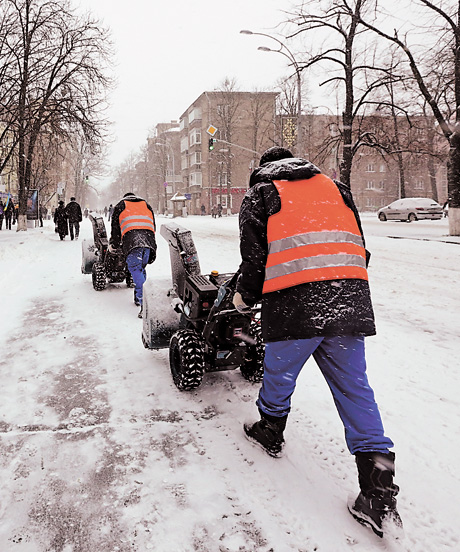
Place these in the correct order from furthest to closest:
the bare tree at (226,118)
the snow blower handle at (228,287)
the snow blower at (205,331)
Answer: the bare tree at (226,118) → the snow blower at (205,331) → the snow blower handle at (228,287)

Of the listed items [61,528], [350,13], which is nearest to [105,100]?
[350,13]

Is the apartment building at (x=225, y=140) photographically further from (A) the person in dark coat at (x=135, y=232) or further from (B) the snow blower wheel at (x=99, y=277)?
(A) the person in dark coat at (x=135, y=232)

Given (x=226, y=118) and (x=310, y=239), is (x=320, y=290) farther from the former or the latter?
(x=226, y=118)

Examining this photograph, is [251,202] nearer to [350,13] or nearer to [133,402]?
[133,402]

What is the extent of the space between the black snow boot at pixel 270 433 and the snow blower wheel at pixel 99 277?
558 cm

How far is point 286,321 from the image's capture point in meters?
2.22

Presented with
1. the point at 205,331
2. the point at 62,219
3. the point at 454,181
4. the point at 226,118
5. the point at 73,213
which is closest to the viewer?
the point at 205,331

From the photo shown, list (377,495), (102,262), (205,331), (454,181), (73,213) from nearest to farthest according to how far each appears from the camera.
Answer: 1. (377,495)
2. (205,331)
3. (102,262)
4. (454,181)
5. (73,213)

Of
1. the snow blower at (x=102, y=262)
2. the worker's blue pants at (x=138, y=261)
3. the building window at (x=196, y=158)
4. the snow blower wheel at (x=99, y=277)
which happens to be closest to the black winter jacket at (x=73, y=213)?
the snow blower at (x=102, y=262)

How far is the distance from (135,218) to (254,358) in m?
3.14

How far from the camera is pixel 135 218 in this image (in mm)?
6047

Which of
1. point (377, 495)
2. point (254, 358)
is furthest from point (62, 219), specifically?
point (377, 495)

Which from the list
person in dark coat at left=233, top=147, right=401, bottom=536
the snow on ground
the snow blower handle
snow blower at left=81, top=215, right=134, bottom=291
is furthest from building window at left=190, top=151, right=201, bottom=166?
person in dark coat at left=233, top=147, right=401, bottom=536

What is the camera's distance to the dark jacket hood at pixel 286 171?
89.9 inches
